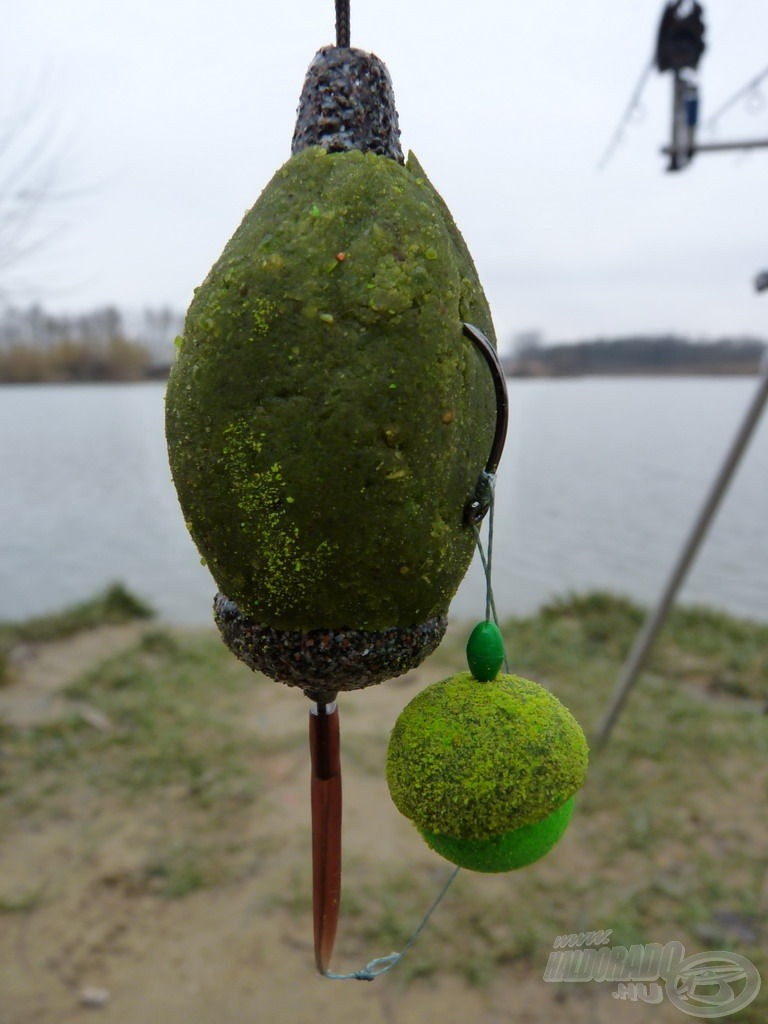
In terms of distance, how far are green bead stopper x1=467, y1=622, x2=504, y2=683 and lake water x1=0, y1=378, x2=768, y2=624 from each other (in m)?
4.01

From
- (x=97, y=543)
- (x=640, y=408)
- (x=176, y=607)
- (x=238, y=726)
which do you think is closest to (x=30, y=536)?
(x=97, y=543)

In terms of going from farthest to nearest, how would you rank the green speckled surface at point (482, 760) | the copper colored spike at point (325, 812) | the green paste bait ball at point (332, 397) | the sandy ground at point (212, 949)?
the sandy ground at point (212, 949) < the copper colored spike at point (325, 812) < the green speckled surface at point (482, 760) < the green paste bait ball at point (332, 397)

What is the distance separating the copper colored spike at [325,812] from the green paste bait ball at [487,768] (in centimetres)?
12

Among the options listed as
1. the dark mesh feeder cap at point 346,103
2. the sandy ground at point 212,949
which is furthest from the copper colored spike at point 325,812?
the sandy ground at point 212,949

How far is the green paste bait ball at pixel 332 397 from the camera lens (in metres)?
0.97

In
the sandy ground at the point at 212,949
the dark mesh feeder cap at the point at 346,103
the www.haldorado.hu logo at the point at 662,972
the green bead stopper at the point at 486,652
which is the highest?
the dark mesh feeder cap at the point at 346,103

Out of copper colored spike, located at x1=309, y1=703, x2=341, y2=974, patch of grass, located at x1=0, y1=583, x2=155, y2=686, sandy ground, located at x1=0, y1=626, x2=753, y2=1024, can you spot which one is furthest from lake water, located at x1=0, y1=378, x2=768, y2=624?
copper colored spike, located at x1=309, y1=703, x2=341, y2=974

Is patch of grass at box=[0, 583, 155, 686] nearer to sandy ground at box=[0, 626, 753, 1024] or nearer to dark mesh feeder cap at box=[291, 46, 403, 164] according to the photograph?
sandy ground at box=[0, 626, 753, 1024]

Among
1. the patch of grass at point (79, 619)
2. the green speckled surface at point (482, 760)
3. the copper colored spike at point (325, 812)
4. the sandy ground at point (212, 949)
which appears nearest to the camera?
the green speckled surface at point (482, 760)

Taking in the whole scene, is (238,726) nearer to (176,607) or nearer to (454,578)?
(176,607)

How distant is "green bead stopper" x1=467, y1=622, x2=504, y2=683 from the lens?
117cm

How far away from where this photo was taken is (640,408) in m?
23.0

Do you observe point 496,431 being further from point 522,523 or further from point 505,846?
point 522,523

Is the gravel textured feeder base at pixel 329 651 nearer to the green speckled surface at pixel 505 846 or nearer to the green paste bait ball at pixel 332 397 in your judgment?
the green paste bait ball at pixel 332 397
